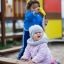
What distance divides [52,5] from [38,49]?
9223mm

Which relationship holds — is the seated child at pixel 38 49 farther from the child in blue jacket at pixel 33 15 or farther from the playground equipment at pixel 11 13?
the playground equipment at pixel 11 13

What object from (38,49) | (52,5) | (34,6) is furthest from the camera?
(52,5)

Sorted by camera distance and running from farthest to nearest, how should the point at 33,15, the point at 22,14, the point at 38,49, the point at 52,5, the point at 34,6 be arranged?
the point at 52,5, the point at 22,14, the point at 33,15, the point at 34,6, the point at 38,49

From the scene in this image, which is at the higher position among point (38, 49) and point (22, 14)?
point (22, 14)

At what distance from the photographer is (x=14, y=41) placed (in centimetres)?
1197

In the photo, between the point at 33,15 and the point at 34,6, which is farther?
the point at 33,15

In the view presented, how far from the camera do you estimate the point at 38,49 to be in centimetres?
463

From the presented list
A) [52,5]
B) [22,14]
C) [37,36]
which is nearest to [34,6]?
[37,36]

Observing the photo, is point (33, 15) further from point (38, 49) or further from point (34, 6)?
point (38, 49)

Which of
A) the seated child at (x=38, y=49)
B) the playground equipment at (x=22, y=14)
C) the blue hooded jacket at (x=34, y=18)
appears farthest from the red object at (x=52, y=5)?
the seated child at (x=38, y=49)

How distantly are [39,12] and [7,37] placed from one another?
530 centimetres

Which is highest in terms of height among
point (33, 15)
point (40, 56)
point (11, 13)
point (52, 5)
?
point (52, 5)

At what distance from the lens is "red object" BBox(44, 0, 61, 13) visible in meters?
13.2

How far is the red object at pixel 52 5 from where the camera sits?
1323 cm
